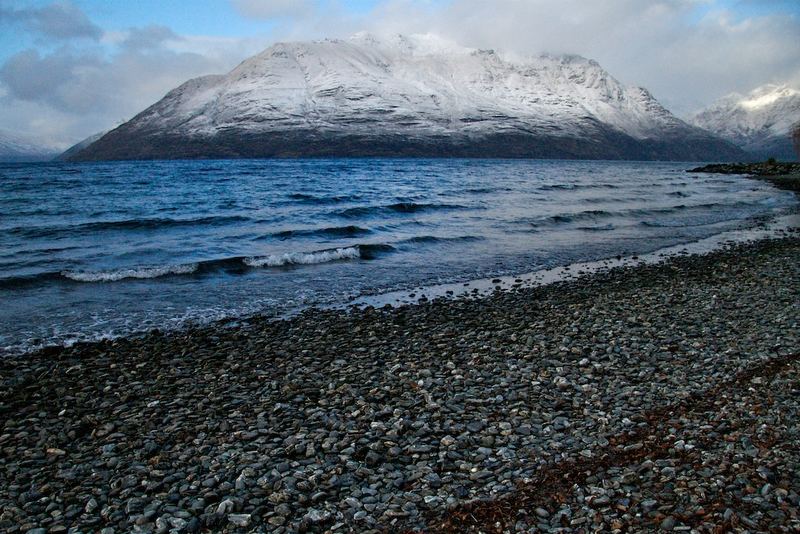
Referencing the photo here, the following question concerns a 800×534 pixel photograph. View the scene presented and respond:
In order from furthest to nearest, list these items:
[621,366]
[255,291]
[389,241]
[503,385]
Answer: [389,241] < [255,291] < [621,366] < [503,385]

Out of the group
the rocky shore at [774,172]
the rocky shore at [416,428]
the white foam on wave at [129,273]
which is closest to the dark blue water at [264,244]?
the white foam on wave at [129,273]

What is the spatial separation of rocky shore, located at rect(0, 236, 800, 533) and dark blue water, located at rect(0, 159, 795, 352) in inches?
183

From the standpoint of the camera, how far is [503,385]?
35.9 feet

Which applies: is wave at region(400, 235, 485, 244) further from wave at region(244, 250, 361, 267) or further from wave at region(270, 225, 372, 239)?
wave at region(244, 250, 361, 267)

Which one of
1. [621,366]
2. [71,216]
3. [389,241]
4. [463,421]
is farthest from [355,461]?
[71,216]

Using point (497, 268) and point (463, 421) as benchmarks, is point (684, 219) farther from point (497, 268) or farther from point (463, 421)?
point (463, 421)

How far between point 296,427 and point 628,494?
5.51 meters

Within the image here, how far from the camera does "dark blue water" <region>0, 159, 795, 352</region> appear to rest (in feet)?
61.4

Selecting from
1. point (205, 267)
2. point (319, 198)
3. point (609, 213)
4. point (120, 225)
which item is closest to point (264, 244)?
point (205, 267)

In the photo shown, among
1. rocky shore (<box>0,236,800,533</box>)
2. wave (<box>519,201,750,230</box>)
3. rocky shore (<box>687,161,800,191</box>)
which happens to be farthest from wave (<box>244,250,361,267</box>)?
rocky shore (<box>687,161,800,191</box>)

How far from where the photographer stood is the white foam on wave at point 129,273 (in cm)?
2180

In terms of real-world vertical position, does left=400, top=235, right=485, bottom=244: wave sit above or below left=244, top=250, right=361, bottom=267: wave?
above

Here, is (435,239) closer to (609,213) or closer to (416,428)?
(609,213)

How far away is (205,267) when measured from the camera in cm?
2442
